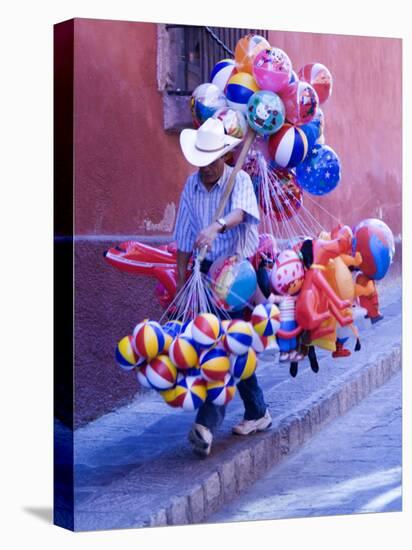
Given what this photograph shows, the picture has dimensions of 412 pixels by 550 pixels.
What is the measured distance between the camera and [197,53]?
8.73 metres

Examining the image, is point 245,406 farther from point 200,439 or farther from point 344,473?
point 344,473

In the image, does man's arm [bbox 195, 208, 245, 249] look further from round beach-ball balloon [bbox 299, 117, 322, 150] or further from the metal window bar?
the metal window bar

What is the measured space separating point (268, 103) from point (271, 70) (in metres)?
0.18

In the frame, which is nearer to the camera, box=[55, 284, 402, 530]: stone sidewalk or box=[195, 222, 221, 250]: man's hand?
box=[55, 284, 402, 530]: stone sidewalk

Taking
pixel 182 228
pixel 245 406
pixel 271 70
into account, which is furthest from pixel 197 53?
pixel 245 406

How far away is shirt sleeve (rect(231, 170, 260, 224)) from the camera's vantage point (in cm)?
869

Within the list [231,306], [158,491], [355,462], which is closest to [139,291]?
[231,306]

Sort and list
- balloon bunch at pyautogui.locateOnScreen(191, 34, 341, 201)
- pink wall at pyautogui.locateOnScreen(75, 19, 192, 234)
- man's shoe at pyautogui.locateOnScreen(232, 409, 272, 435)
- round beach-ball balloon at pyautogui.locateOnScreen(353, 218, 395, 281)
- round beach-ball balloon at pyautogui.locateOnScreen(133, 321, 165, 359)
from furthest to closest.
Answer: round beach-ball balloon at pyautogui.locateOnScreen(353, 218, 395, 281)
man's shoe at pyautogui.locateOnScreen(232, 409, 272, 435)
balloon bunch at pyautogui.locateOnScreen(191, 34, 341, 201)
round beach-ball balloon at pyautogui.locateOnScreen(133, 321, 165, 359)
pink wall at pyautogui.locateOnScreen(75, 19, 192, 234)

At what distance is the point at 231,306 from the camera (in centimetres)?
864

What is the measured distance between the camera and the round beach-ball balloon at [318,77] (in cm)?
897

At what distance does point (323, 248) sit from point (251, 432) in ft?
3.46

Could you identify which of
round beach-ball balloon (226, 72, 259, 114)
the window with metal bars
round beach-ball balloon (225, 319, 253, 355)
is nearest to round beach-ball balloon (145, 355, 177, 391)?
round beach-ball balloon (225, 319, 253, 355)

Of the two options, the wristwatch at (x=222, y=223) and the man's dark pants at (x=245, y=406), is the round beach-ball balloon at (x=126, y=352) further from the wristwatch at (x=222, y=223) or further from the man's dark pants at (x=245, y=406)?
the wristwatch at (x=222, y=223)

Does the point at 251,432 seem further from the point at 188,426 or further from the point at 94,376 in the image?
the point at 94,376
